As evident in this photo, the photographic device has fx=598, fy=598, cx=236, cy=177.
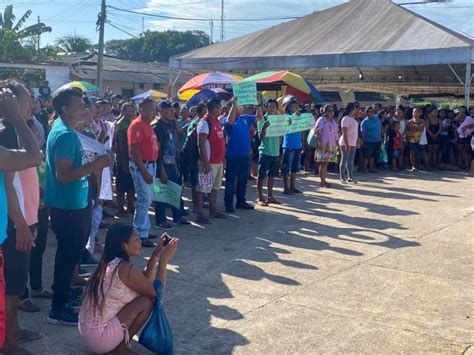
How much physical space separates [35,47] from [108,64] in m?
9.83

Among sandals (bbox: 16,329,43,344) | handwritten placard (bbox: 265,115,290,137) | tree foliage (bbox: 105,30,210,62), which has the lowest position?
sandals (bbox: 16,329,43,344)

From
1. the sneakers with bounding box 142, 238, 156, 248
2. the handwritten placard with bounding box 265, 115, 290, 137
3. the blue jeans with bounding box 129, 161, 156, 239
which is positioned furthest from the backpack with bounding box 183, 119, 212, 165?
the sneakers with bounding box 142, 238, 156, 248

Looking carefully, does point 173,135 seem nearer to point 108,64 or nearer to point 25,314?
point 25,314

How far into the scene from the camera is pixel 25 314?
196 inches

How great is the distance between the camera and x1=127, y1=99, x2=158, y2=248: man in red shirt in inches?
270

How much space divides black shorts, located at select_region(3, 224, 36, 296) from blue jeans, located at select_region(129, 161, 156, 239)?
2891 millimetres

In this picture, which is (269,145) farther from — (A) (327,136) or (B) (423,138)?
(B) (423,138)

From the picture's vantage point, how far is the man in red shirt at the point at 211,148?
27.8 ft

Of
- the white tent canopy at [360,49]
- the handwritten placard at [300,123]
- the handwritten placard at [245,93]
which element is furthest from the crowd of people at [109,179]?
the white tent canopy at [360,49]

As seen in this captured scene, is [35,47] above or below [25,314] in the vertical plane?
above

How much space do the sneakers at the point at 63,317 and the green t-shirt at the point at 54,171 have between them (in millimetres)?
868

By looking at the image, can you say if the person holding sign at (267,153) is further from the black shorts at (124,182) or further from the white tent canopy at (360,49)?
the white tent canopy at (360,49)

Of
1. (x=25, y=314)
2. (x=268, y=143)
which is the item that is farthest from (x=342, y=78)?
(x=25, y=314)

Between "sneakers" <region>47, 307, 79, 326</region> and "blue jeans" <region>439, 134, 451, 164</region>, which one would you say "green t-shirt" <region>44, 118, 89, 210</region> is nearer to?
"sneakers" <region>47, 307, 79, 326</region>
